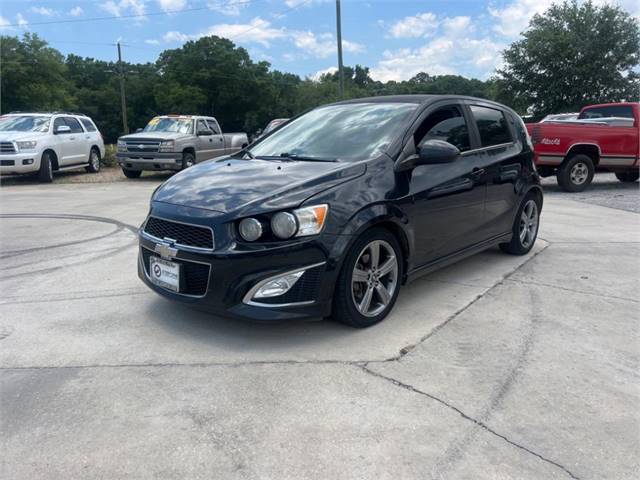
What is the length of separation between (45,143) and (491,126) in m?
12.5

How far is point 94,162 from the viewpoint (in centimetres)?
1705

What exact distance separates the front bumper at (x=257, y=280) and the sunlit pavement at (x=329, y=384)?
275mm

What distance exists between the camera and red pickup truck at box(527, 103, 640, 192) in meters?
11.7

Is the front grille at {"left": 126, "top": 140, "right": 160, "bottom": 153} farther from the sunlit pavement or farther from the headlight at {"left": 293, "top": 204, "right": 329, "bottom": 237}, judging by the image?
the headlight at {"left": 293, "top": 204, "right": 329, "bottom": 237}

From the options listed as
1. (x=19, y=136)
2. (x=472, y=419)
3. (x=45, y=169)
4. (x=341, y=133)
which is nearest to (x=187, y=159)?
(x=45, y=169)

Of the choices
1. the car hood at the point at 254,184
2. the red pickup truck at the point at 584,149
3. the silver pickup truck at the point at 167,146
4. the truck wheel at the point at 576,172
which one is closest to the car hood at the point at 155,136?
the silver pickup truck at the point at 167,146

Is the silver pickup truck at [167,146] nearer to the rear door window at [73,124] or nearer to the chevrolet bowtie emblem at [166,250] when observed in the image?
the rear door window at [73,124]

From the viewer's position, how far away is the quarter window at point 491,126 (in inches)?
210

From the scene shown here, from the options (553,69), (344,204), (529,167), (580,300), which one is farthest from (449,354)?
(553,69)

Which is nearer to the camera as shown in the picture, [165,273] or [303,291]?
[303,291]

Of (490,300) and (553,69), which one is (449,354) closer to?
(490,300)

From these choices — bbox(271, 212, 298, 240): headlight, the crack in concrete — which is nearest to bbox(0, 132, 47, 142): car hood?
bbox(271, 212, 298, 240): headlight

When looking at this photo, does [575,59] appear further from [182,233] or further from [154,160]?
[182,233]

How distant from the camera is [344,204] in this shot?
3721mm
